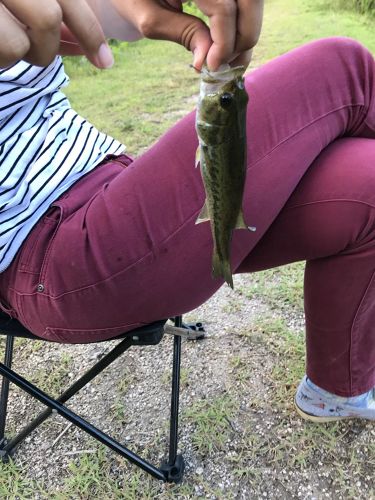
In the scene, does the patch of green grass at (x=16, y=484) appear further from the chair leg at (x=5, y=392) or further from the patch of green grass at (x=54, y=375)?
the patch of green grass at (x=54, y=375)

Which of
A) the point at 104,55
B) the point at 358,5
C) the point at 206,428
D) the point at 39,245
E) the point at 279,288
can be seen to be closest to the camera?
→ the point at 104,55

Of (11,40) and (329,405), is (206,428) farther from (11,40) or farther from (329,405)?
(11,40)

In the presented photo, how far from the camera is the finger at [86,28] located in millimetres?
700

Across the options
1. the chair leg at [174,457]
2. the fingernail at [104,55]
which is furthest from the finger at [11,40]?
the chair leg at [174,457]

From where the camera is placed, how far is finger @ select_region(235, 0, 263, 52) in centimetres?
81

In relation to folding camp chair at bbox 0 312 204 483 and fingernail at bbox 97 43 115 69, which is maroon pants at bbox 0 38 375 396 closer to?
folding camp chair at bbox 0 312 204 483

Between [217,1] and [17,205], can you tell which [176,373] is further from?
[217,1]

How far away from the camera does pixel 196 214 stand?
1.06m

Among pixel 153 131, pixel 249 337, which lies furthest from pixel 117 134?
pixel 249 337

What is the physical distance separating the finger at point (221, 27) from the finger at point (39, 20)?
26 centimetres

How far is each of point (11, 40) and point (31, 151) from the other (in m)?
0.55

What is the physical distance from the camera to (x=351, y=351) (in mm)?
1380

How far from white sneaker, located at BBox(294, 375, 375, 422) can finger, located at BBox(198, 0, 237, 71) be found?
1.10m

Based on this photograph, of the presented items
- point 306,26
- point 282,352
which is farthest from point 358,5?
point 282,352
